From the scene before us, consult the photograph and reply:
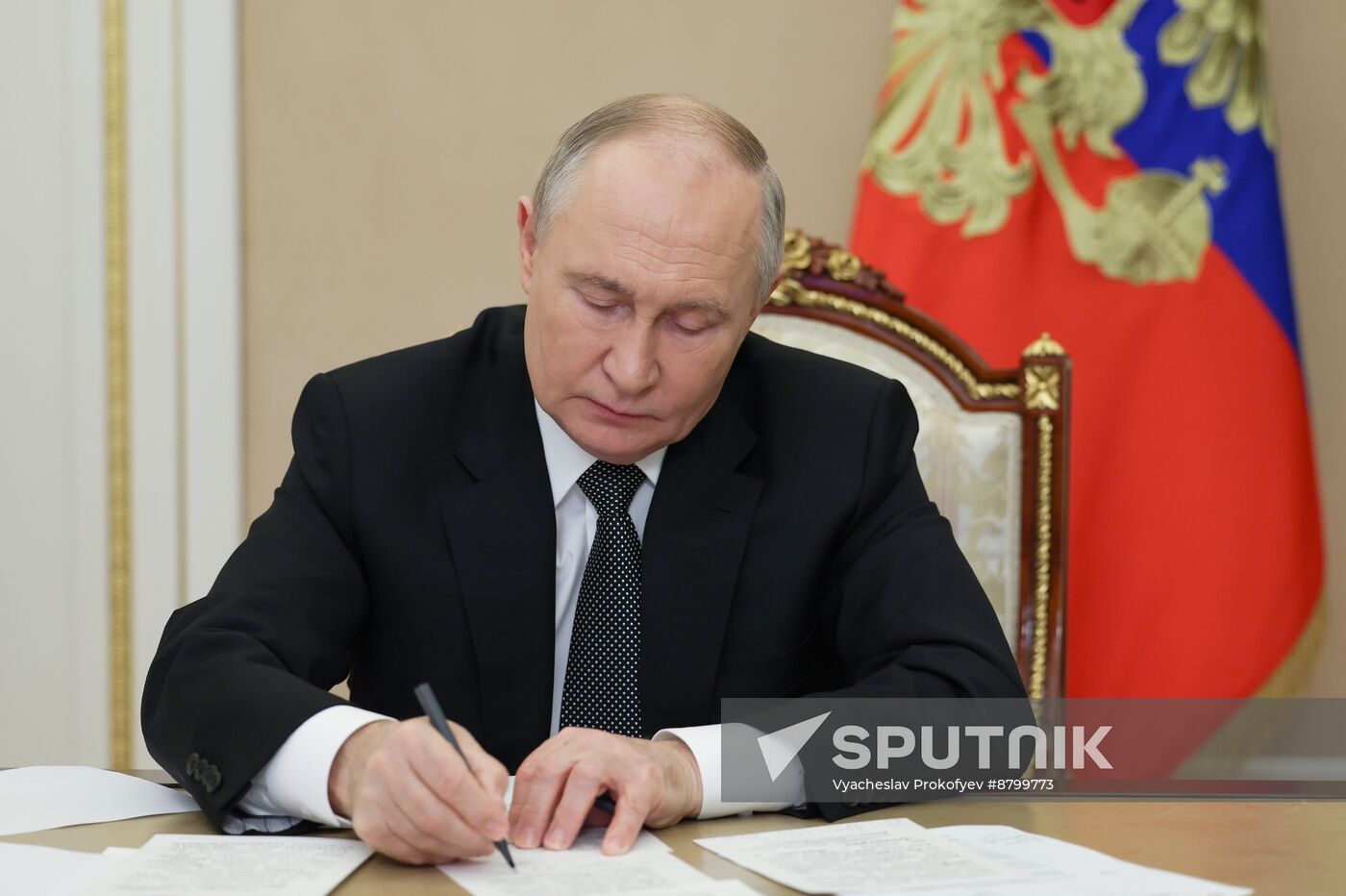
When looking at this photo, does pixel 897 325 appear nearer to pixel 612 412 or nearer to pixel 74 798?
pixel 612 412

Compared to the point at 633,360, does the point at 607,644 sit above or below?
below

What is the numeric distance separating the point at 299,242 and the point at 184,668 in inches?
69.9

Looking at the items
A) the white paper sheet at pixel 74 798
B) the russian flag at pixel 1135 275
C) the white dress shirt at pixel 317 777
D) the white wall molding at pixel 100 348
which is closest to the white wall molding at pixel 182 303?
the white wall molding at pixel 100 348

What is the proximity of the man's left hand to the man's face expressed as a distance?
0.47 m

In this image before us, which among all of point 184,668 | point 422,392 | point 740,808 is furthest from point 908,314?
point 184,668

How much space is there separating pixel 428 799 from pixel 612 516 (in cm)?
65

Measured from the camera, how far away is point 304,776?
1217mm

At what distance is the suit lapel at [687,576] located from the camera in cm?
164

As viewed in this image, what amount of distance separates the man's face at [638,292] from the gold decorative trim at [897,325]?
2.36ft

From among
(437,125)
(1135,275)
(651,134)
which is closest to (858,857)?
(651,134)

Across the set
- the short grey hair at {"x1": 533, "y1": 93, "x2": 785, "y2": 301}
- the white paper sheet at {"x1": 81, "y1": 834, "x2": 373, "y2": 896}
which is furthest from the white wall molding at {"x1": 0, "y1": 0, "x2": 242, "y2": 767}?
the white paper sheet at {"x1": 81, "y1": 834, "x2": 373, "y2": 896}

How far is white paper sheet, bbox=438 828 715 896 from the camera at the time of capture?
103cm

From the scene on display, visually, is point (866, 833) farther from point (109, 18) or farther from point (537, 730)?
point (109, 18)

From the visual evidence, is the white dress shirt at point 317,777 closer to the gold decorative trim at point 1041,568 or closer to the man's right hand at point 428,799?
the man's right hand at point 428,799
